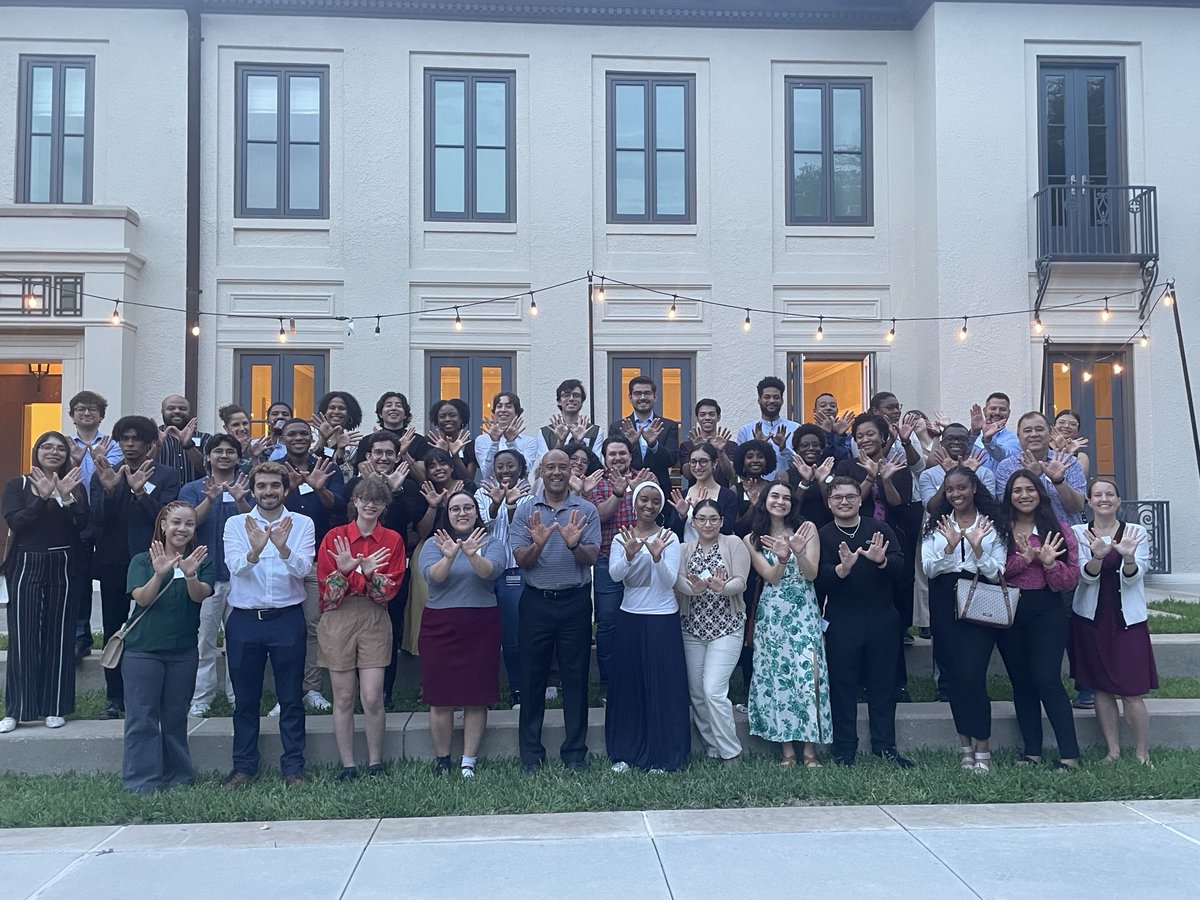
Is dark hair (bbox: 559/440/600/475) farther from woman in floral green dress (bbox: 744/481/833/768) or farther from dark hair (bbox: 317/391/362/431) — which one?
dark hair (bbox: 317/391/362/431)

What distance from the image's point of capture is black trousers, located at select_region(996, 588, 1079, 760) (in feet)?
22.0

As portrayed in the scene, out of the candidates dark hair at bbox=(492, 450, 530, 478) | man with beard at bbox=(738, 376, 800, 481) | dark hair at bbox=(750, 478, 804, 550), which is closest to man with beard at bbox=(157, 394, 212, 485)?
dark hair at bbox=(492, 450, 530, 478)

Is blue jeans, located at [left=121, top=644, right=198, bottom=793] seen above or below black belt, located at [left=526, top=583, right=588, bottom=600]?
below

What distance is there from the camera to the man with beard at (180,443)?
8.09 m

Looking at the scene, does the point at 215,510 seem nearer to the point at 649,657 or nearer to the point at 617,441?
the point at 617,441

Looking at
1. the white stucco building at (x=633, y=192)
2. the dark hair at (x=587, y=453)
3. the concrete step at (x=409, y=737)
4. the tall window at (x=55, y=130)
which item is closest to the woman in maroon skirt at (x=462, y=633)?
the concrete step at (x=409, y=737)

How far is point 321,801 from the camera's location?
6.20m

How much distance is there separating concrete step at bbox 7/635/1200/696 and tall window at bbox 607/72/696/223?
21.1 ft

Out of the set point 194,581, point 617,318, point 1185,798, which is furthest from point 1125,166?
point 194,581

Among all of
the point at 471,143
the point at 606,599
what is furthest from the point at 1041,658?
the point at 471,143

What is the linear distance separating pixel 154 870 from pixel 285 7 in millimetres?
10363

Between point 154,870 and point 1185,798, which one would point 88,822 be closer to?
point 154,870

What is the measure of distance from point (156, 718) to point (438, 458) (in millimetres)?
2394

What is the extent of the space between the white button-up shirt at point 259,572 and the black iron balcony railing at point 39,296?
6565mm
